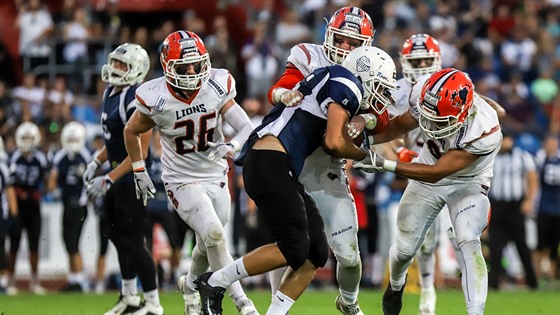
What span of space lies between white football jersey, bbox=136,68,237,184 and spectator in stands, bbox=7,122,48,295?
5861 millimetres

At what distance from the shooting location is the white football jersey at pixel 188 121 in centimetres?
809

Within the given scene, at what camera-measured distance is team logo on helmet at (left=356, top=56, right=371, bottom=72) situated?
7.24 metres

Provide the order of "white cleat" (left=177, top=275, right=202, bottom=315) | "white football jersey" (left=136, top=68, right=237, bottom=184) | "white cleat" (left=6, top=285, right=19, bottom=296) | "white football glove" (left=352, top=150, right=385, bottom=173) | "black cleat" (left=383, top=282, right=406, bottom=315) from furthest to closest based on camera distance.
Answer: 1. "white cleat" (left=6, top=285, right=19, bottom=296)
2. "white cleat" (left=177, top=275, right=202, bottom=315)
3. "black cleat" (left=383, top=282, right=406, bottom=315)
4. "white football jersey" (left=136, top=68, right=237, bottom=184)
5. "white football glove" (left=352, top=150, right=385, bottom=173)

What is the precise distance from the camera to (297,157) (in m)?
7.11

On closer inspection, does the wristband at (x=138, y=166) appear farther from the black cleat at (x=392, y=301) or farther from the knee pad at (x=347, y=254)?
the black cleat at (x=392, y=301)

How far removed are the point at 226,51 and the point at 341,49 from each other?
927cm

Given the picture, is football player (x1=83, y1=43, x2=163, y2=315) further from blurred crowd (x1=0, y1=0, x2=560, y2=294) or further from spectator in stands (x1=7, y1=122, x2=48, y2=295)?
blurred crowd (x1=0, y1=0, x2=560, y2=294)

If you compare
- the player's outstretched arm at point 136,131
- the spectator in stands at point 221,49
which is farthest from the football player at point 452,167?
the spectator in stands at point 221,49

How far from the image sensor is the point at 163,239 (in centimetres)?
1463

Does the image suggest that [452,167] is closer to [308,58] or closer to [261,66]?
[308,58]

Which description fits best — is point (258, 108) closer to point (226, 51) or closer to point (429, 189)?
point (226, 51)

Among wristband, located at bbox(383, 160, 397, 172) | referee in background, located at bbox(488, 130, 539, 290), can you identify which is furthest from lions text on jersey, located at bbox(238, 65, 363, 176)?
referee in background, located at bbox(488, 130, 539, 290)

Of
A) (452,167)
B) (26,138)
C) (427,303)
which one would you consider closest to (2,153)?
(26,138)

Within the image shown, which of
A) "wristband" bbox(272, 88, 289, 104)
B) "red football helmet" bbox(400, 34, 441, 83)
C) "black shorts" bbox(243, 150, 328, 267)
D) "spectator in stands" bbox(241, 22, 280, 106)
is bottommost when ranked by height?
"spectator in stands" bbox(241, 22, 280, 106)
